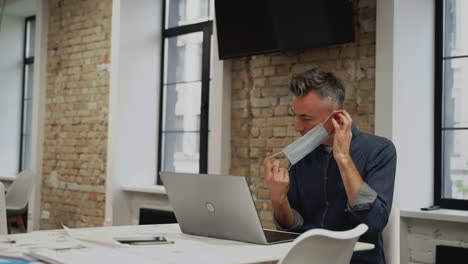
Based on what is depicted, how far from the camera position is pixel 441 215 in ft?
11.0

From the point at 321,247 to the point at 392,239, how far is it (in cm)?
88

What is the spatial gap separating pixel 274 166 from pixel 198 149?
3110 mm

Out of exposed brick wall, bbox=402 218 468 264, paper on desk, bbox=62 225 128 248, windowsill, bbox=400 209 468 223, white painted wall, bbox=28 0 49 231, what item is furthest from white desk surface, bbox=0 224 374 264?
white painted wall, bbox=28 0 49 231

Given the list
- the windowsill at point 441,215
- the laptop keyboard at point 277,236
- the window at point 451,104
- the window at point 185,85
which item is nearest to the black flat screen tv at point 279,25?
the window at point 451,104

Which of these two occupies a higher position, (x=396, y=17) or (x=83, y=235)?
(x=396, y=17)

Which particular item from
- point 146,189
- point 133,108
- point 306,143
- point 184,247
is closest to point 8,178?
point 133,108

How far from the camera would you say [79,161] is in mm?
6039

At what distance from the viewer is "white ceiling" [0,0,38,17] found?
771 centimetres

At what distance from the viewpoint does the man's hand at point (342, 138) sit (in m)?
2.36

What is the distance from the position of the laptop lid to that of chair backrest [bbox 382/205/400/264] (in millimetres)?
512

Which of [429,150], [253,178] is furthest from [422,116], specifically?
[253,178]

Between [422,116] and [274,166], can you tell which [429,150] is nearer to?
[422,116]

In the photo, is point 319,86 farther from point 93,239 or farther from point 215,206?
point 93,239

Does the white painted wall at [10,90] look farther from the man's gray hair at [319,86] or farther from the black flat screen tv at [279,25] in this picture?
the man's gray hair at [319,86]
